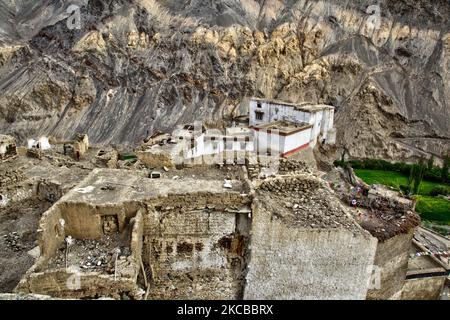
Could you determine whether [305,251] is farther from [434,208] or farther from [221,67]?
[221,67]

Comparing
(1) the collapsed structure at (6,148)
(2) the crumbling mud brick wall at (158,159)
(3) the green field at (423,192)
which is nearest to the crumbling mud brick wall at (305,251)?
(2) the crumbling mud brick wall at (158,159)

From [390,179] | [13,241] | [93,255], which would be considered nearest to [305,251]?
[93,255]

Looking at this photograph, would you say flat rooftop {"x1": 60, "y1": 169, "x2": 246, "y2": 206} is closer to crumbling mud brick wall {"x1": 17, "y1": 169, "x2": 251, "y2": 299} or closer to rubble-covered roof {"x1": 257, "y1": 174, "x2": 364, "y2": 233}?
crumbling mud brick wall {"x1": 17, "y1": 169, "x2": 251, "y2": 299}

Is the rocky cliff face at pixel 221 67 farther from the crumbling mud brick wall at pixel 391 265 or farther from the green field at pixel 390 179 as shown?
the crumbling mud brick wall at pixel 391 265

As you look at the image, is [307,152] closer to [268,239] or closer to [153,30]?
[268,239]

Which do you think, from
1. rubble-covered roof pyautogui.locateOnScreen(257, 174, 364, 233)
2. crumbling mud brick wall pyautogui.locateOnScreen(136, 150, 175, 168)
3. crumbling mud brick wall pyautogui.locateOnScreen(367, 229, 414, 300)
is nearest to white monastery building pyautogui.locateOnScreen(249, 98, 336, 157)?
crumbling mud brick wall pyautogui.locateOnScreen(367, 229, 414, 300)

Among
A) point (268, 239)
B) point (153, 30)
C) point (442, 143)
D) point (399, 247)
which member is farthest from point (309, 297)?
point (153, 30)
